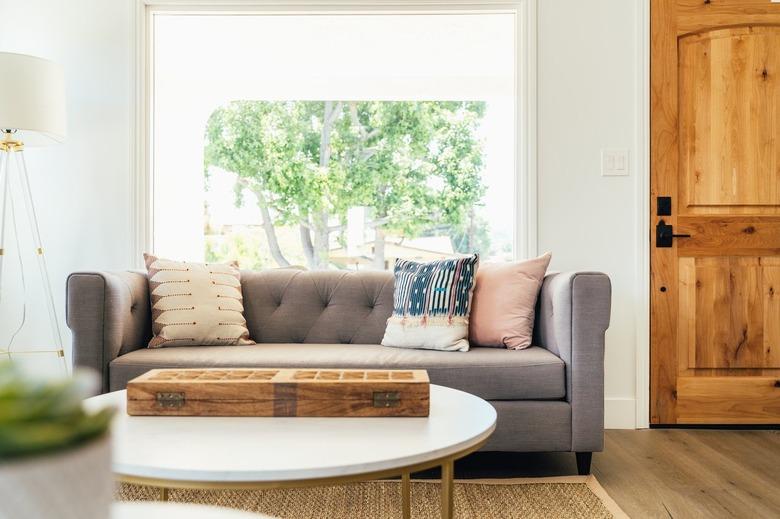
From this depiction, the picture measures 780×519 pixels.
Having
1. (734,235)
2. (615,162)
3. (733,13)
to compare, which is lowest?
Result: (734,235)

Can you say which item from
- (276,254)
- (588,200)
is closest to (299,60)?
(276,254)

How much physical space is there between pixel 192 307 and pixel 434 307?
916 mm

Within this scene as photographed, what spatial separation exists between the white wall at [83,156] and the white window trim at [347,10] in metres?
0.05

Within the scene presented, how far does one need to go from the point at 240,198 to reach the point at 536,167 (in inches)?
110

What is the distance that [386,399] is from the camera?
1216 mm

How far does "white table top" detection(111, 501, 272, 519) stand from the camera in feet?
1.97

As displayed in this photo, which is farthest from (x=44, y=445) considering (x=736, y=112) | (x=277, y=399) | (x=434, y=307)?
(x=736, y=112)

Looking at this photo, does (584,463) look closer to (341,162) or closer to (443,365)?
(443,365)

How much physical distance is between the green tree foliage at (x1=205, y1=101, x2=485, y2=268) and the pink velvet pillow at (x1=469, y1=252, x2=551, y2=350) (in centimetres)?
252

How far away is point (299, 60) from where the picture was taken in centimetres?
459

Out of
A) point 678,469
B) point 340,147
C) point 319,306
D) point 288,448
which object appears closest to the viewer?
point 288,448

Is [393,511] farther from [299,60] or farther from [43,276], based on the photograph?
[299,60]

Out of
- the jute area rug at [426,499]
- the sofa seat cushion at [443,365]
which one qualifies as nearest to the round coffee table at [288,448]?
the jute area rug at [426,499]

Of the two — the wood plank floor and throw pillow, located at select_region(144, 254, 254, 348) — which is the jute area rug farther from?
throw pillow, located at select_region(144, 254, 254, 348)
